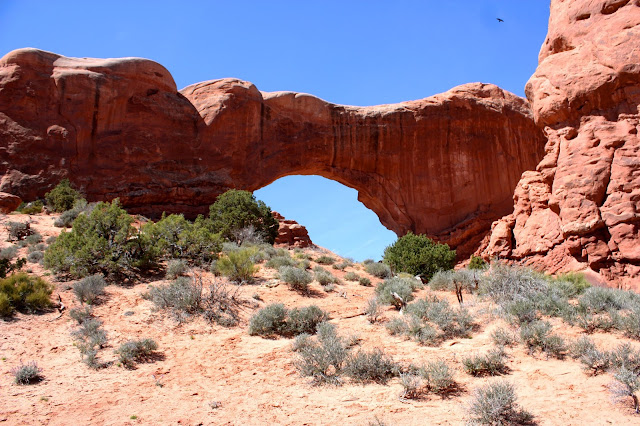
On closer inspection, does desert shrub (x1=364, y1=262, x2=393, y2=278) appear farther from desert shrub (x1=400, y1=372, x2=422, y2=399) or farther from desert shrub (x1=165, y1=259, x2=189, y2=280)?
desert shrub (x1=400, y1=372, x2=422, y2=399)

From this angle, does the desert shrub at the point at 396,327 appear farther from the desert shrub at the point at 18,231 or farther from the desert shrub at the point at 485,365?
the desert shrub at the point at 18,231

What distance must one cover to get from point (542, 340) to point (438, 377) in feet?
6.71

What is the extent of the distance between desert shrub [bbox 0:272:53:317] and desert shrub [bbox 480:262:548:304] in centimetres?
863

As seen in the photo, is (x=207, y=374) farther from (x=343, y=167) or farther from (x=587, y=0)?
(x=343, y=167)

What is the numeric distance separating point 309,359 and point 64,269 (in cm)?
719

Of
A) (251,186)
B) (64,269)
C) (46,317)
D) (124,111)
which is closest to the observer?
(46,317)

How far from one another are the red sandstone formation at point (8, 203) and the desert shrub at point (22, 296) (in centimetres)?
1208

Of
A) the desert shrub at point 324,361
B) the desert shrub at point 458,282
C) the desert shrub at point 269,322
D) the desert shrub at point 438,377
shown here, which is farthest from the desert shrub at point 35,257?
the desert shrub at point 438,377

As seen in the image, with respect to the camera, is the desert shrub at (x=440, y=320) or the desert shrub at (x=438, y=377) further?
the desert shrub at (x=440, y=320)

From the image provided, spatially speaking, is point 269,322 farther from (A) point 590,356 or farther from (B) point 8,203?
(B) point 8,203

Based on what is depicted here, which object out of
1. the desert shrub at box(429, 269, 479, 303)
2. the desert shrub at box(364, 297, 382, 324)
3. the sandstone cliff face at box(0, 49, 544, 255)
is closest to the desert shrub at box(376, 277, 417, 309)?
the desert shrub at box(364, 297, 382, 324)

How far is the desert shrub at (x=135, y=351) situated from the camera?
7.19m

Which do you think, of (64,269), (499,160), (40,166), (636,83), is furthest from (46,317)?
(499,160)

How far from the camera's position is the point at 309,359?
6.90m
